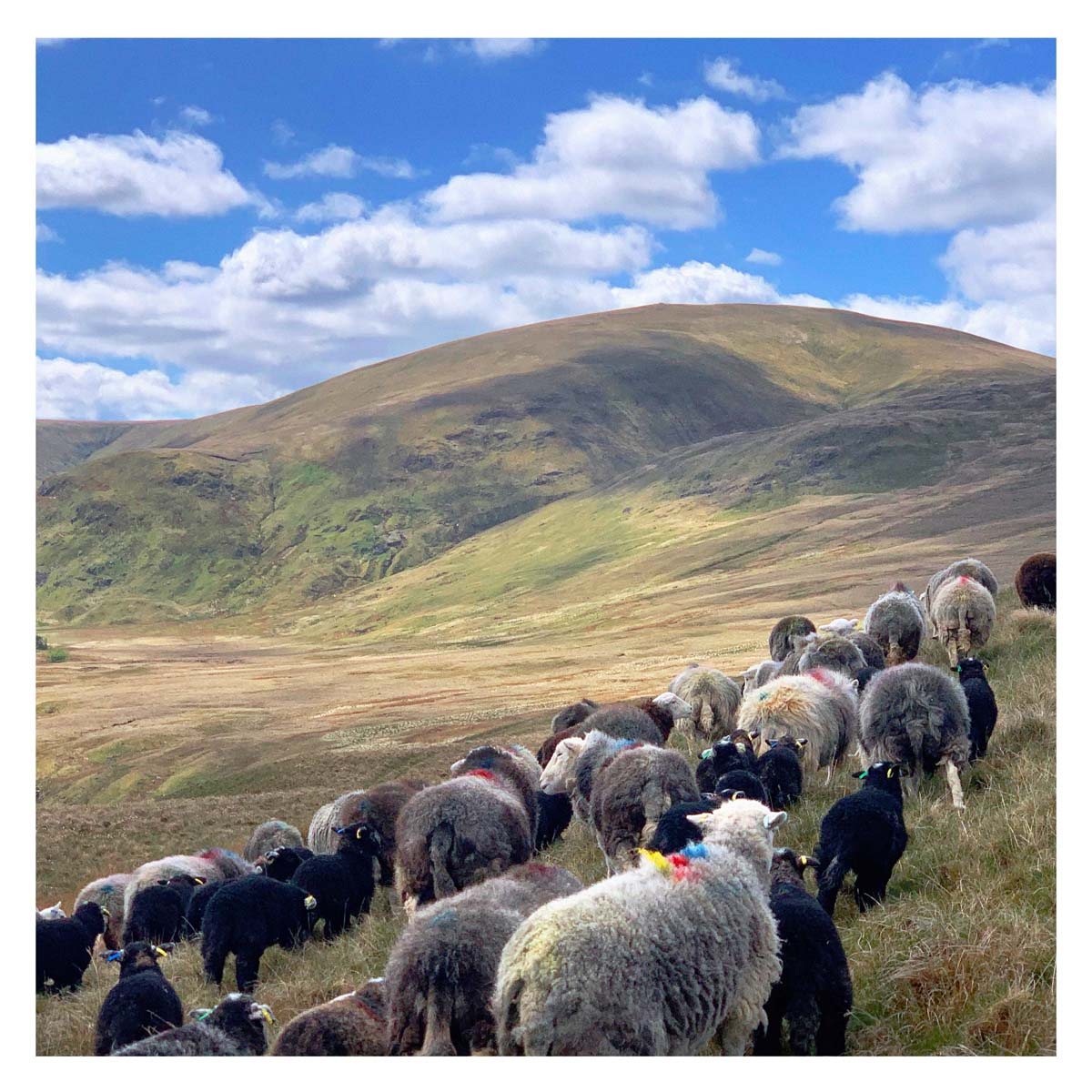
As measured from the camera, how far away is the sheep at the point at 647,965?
5262 millimetres

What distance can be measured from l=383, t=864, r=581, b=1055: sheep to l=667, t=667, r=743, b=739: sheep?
12.5m

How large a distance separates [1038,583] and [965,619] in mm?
3070

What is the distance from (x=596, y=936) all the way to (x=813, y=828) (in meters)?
5.56

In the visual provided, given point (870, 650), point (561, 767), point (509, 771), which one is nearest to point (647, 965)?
point (509, 771)

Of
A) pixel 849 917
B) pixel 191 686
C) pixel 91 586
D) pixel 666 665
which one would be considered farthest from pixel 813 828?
pixel 91 586

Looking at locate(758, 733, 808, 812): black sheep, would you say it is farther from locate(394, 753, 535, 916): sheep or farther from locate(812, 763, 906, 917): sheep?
locate(812, 763, 906, 917): sheep

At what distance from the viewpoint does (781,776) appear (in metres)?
12.0

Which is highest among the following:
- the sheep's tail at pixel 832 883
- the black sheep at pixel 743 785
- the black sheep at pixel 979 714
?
the black sheep at pixel 979 714

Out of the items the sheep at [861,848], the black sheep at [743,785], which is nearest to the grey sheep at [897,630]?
the black sheep at [743,785]

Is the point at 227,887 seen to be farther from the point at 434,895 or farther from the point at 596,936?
the point at 596,936

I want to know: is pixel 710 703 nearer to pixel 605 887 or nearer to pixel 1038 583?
Result: pixel 1038 583

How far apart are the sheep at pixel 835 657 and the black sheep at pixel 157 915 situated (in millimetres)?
10445

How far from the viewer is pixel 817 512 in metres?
112

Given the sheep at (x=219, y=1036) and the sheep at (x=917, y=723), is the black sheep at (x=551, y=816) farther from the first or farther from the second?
the sheep at (x=219, y=1036)
